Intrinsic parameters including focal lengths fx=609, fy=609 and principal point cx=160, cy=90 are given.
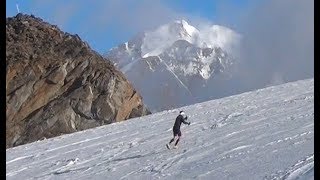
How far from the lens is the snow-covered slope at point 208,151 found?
50.0 feet

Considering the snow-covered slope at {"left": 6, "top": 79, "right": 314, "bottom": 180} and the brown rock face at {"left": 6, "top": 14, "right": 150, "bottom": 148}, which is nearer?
the snow-covered slope at {"left": 6, "top": 79, "right": 314, "bottom": 180}

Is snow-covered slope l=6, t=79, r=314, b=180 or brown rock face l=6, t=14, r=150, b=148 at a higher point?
brown rock face l=6, t=14, r=150, b=148

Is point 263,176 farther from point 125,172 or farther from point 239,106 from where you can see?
point 239,106

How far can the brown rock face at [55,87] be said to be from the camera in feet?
164

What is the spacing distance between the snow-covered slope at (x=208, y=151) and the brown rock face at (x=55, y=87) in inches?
662

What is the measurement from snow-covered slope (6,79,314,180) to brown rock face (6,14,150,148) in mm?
16814

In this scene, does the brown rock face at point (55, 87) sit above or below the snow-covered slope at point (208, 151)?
above

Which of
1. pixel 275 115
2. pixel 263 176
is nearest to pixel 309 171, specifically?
pixel 263 176

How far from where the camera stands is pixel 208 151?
1936 cm

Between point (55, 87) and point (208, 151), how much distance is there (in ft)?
116

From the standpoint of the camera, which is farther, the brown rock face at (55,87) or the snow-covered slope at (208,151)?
the brown rock face at (55,87)

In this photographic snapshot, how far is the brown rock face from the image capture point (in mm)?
49938

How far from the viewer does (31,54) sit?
53.7 meters

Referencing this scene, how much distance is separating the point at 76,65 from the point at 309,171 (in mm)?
45113
